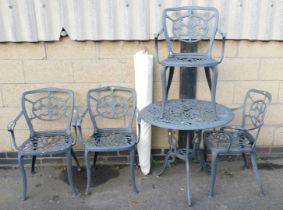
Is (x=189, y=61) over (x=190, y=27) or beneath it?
beneath

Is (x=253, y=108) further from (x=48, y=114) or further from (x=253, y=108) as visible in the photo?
(x=48, y=114)

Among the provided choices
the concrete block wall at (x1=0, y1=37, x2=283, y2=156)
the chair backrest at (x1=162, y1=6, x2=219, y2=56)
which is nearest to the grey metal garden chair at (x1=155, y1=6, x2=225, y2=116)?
the chair backrest at (x1=162, y1=6, x2=219, y2=56)

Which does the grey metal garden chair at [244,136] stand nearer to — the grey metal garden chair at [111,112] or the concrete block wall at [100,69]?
the concrete block wall at [100,69]

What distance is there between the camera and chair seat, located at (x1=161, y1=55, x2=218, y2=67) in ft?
8.00

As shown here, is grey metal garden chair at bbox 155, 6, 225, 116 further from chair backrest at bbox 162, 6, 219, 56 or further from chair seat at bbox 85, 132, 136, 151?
chair seat at bbox 85, 132, 136, 151

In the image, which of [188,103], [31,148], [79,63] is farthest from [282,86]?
[31,148]

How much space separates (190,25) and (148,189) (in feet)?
5.31

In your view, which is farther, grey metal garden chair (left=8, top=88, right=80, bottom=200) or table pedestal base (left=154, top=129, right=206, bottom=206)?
grey metal garden chair (left=8, top=88, right=80, bottom=200)

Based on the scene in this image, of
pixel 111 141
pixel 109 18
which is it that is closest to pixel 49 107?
pixel 111 141

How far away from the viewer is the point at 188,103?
9.73 ft

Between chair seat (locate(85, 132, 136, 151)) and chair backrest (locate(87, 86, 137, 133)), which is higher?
chair backrest (locate(87, 86, 137, 133))

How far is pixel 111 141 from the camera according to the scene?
285 cm

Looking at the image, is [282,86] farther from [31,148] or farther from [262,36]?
[31,148]

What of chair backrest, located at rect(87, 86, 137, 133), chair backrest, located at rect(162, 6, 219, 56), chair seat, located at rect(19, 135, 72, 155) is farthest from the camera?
chair backrest, located at rect(87, 86, 137, 133)
